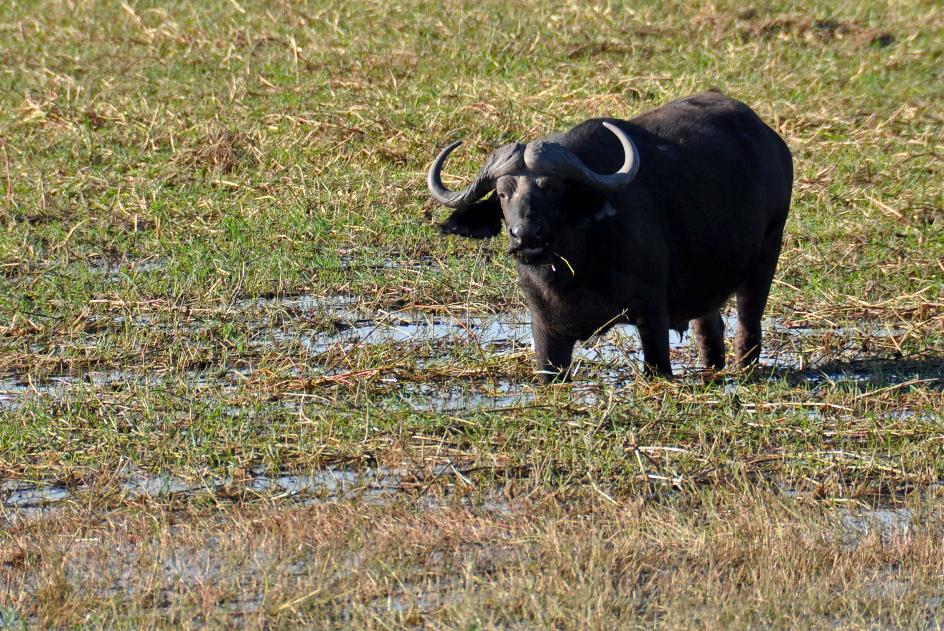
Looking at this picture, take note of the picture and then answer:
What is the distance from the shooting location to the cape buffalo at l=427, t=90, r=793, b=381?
17.5ft

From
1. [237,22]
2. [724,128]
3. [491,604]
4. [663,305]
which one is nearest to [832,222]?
[724,128]

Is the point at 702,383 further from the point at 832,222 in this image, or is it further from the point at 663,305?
the point at 832,222

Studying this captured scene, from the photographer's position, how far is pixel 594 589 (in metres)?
3.79

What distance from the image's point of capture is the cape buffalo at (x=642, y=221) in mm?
5332

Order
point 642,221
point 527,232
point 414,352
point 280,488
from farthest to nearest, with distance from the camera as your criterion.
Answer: point 414,352
point 642,221
point 527,232
point 280,488

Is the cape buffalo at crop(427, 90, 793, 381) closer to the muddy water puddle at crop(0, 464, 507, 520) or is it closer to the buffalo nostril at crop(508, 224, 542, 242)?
the buffalo nostril at crop(508, 224, 542, 242)

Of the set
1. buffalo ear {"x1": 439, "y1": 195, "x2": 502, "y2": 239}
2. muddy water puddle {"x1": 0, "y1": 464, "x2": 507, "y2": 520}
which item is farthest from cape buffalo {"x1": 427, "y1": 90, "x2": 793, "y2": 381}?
muddy water puddle {"x1": 0, "y1": 464, "x2": 507, "y2": 520}

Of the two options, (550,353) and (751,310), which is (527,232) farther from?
(751,310)

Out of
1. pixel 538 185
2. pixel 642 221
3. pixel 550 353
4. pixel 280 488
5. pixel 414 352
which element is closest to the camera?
pixel 280 488

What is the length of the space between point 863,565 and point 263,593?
1.62m

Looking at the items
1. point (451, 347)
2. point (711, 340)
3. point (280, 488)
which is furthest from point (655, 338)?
point (280, 488)

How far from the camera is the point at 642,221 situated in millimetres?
5602

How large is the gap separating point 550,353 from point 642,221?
63cm

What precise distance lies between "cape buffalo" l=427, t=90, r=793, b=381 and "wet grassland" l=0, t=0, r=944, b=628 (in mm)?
211
